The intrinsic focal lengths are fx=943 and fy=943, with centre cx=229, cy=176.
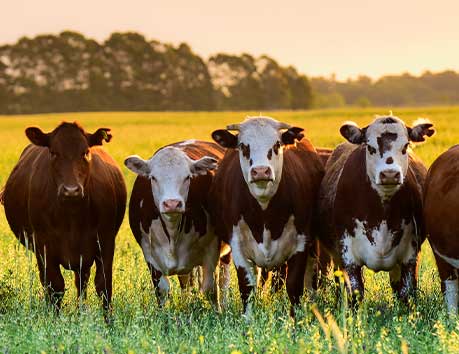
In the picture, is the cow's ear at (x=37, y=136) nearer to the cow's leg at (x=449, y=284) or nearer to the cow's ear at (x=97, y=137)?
the cow's ear at (x=97, y=137)

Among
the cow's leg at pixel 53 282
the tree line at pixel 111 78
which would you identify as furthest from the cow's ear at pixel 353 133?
the tree line at pixel 111 78

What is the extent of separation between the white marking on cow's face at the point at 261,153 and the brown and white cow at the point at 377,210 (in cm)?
64

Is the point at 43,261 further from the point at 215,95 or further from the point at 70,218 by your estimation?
the point at 215,95

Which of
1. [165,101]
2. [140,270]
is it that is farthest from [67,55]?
[140,270]

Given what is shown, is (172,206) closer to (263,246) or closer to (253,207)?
(253,207)

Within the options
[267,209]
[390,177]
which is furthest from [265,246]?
[390,177]

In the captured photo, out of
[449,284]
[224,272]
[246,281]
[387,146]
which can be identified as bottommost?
[224,272]

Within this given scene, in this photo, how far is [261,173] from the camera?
855cm

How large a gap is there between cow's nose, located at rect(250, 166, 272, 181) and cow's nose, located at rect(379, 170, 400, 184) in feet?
3.33

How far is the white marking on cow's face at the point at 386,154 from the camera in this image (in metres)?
8.41

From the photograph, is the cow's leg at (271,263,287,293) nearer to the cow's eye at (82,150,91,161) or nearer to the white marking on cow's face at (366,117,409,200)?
the white marking on cow's face at (366,117,409,200)

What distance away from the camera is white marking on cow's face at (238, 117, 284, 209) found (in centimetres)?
878

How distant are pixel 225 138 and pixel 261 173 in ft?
2.64

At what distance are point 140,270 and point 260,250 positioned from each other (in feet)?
6.72
